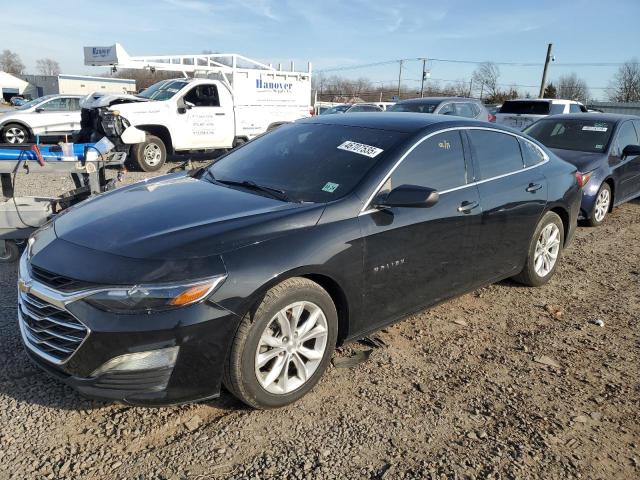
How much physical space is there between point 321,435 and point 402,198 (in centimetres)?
147

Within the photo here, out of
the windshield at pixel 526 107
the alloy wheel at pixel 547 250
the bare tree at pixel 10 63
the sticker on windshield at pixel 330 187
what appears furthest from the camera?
the bare tree at pixel 10 63

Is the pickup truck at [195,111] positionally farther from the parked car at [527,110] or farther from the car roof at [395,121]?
the car roof at [395,121]

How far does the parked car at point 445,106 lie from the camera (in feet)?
38.4

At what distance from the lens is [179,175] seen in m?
4.16

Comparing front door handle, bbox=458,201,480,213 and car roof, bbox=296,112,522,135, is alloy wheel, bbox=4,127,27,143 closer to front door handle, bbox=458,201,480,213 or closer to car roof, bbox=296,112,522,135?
car roof, bbox=296,112,522,135

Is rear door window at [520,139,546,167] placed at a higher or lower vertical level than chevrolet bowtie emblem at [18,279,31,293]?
higher

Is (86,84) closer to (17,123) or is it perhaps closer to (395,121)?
(17,123)

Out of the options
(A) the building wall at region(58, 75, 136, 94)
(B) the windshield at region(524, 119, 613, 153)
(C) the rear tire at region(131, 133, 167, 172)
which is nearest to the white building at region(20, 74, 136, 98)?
(A) the building wall at region(58, 75, 136, 94)

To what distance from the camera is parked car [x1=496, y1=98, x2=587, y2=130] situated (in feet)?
47.3

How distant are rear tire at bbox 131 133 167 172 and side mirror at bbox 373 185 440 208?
894 centimetres

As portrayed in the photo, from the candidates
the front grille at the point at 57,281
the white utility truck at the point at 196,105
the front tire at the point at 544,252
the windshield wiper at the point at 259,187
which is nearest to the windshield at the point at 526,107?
the white utility truck at the point at 196,105

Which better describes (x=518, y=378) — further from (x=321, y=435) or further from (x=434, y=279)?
(x=321, y=435)

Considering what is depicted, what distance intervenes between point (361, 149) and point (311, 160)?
1.21 feet

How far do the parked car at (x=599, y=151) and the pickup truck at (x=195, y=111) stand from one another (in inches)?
269
